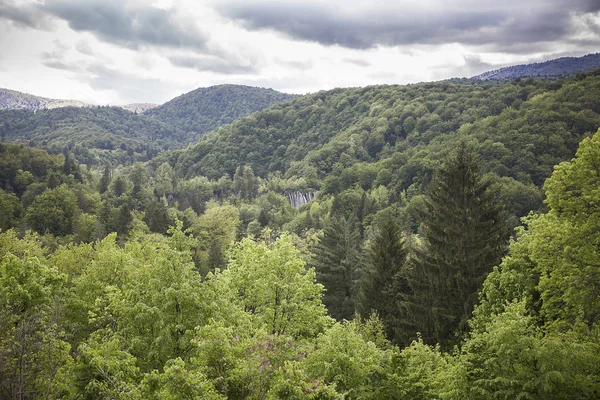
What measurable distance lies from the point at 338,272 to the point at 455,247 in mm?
18662

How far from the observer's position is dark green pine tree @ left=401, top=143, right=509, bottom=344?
74.6ft

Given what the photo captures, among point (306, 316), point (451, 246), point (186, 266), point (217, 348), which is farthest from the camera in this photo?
point (451, 246)

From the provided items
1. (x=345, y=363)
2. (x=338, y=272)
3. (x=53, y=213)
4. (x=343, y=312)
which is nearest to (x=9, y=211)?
(x=53, y=213)

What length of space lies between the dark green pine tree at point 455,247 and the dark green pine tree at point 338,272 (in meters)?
15.3

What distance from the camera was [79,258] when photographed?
35375 millimetres

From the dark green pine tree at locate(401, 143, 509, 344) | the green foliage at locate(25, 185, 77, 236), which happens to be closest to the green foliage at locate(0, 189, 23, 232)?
the green foliage at locate(25, 185, 77, 236)

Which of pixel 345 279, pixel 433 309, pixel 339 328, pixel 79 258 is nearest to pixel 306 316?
pixel 339 328

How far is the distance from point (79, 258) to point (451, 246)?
30.7m

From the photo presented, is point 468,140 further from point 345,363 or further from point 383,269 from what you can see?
point 345,363

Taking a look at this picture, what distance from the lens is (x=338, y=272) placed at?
4075 cm

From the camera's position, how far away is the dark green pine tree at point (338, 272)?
129 feet

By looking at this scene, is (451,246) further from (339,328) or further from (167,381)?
(167,381)

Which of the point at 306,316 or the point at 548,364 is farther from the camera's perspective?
the point at 306,316

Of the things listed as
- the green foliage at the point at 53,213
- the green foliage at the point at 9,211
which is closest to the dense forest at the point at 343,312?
the green foliage at the point at 9,211
